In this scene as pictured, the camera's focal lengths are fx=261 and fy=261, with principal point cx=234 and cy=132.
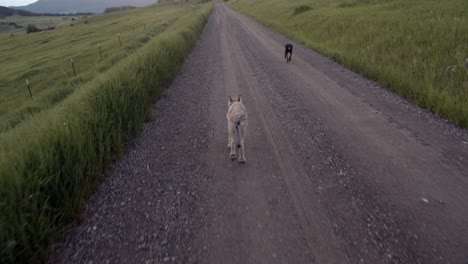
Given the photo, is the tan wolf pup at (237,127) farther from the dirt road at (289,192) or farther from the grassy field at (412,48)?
→ the grassy field at (412,48)

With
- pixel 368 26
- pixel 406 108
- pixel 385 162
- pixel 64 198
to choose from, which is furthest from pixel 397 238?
pixel 368 26

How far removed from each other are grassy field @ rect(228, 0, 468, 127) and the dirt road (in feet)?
2.14

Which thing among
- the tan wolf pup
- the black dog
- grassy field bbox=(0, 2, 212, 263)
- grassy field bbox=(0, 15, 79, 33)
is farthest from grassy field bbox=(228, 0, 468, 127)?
grassy field bbox=(0, 15, 79, 33)

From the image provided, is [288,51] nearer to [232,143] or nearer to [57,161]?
[232,143]

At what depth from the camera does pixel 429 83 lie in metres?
7.31

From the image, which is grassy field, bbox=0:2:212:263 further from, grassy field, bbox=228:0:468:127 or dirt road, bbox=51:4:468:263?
grassy field, bbox=228:0:468:127

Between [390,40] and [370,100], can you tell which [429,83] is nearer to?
[370,100]

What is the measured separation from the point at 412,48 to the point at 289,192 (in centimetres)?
938

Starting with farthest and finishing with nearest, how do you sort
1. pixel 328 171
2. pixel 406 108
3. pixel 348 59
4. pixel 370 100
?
1. pixel 348 59
2. pixel 370 100
3. pixel 406 108
4. pixel 328 171

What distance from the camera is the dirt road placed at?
3.04m

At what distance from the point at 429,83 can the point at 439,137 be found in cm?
266

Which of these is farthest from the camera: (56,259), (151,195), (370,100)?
(370,100)

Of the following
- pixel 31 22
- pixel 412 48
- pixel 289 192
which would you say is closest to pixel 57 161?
pixel 289 192

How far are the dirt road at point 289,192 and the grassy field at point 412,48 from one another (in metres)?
0.65
